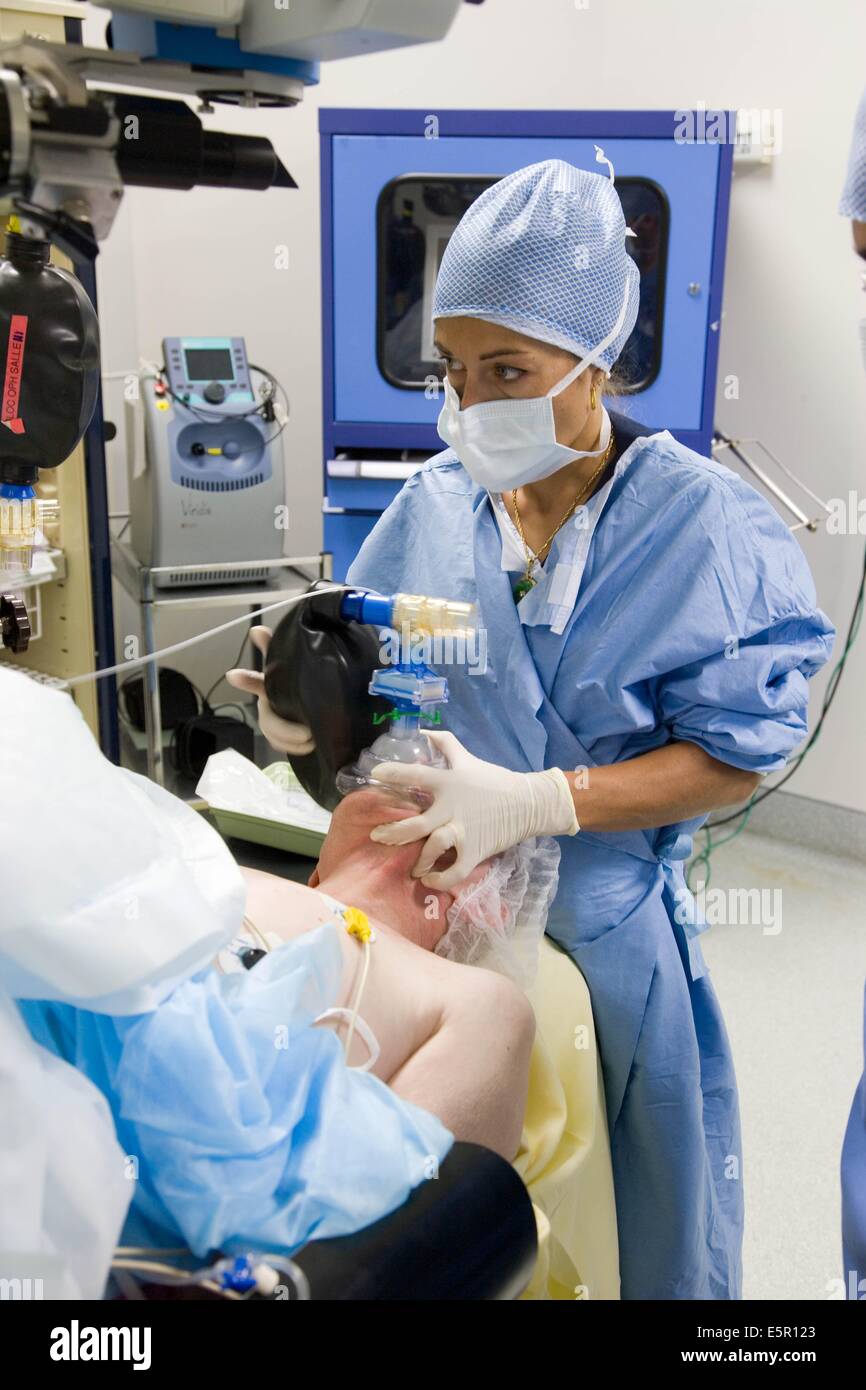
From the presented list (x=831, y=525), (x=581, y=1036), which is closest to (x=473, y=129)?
(x=831, y=525)

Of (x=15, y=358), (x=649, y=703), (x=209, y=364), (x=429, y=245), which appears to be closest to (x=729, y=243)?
(x=429, y=245)

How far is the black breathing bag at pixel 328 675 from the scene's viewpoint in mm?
1146

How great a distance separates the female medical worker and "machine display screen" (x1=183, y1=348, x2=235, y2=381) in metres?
1.59

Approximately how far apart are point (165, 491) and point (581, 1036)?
188 centimetres

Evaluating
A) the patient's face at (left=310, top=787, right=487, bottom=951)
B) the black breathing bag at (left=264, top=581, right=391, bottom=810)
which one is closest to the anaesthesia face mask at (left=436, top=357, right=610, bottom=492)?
the black breathing bag at (left=264, top=581, right=391, bottom=810)

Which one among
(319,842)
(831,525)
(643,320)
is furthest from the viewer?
(831,525)

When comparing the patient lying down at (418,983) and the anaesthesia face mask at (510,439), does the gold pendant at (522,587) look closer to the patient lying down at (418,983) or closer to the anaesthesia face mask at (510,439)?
the anaesthesia face mask at (510,439)

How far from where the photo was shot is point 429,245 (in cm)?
277

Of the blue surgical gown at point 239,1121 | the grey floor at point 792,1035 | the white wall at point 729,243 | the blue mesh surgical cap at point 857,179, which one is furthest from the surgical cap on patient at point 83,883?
the white wall at point 729,243

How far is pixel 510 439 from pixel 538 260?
194 mm

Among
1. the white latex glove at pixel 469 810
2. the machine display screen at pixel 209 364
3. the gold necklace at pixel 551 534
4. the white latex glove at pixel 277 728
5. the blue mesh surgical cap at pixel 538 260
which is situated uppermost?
the blue mesh surgical cap at pixel 538 260

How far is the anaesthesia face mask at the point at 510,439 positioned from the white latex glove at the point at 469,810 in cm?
34
